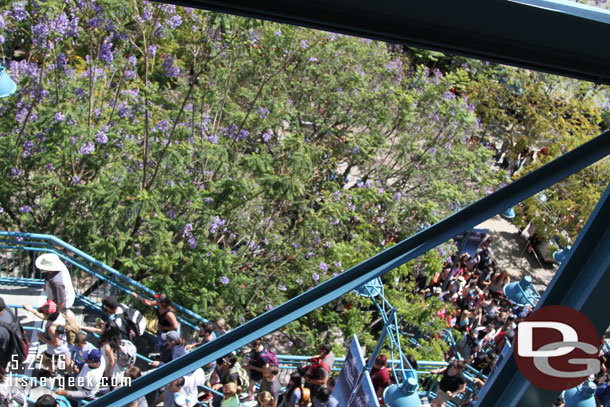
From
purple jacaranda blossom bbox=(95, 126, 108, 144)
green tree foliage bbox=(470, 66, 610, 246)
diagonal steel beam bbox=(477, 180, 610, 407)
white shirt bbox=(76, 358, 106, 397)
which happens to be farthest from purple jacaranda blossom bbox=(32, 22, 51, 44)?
green tree foliage bbox=(470, 66, 610, 246)

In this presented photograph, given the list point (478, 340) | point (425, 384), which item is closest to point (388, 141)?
point (478, 340)

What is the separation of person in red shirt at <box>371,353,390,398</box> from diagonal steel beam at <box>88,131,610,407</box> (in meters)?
5.65

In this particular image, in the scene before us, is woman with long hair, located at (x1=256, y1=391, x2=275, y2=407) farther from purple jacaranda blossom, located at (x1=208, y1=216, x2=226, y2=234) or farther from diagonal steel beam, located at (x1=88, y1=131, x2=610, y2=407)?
diagonal steel beam, located at (x1=88, y1=131, x2=610, y2=407)

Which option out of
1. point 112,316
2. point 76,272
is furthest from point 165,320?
point 76,272

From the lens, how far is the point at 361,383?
4949mm

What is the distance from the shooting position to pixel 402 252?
866 millimetres

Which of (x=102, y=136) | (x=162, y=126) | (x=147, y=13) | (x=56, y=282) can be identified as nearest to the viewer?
(x=56, y=282)

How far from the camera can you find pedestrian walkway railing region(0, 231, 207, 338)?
697 centimetres

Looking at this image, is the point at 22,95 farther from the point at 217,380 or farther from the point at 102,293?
the point at 217,380

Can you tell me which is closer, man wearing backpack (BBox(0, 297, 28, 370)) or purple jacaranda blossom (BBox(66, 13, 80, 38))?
man wearing backpack (BBox(0, 297, 28, 370))

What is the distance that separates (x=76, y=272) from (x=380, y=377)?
4.11 m

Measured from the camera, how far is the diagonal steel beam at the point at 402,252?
2.80ft

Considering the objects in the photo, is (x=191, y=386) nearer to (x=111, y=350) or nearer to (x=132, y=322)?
(x=111, y=350)

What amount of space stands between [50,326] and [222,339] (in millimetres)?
5424
